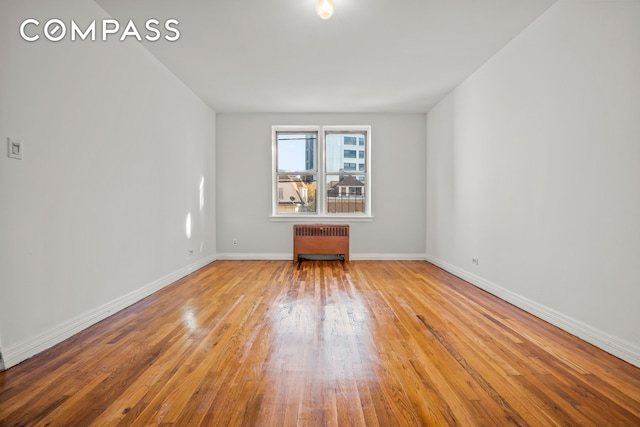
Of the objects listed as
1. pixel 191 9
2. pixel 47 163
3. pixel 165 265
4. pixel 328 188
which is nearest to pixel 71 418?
pixel 47 163

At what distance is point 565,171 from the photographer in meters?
2.58

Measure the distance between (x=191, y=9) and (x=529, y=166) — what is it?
3330 millimetres

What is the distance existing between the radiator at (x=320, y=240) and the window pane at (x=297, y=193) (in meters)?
0.52

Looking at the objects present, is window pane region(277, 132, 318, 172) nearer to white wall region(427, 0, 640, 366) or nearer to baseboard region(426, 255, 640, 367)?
white wall region(427, 0, 640, 366)

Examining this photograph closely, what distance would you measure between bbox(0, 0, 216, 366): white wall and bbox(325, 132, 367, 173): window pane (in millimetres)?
2875

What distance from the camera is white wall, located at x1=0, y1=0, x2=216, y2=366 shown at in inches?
78.3

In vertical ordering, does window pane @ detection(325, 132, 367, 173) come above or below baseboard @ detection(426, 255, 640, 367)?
above

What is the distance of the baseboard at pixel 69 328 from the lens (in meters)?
1.94

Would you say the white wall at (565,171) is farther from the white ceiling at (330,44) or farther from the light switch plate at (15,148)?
the light switch plate at (15,148)

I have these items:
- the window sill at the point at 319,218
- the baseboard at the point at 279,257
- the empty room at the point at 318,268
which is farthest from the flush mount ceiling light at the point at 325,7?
the baseboard at the point at 279,257

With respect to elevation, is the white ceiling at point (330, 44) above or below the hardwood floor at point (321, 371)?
above

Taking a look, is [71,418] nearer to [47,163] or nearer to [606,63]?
[47,163]

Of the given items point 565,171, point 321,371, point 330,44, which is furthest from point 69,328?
point 565,171

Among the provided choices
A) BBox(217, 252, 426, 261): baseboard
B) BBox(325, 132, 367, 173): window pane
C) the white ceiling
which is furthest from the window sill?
the white ceiling
